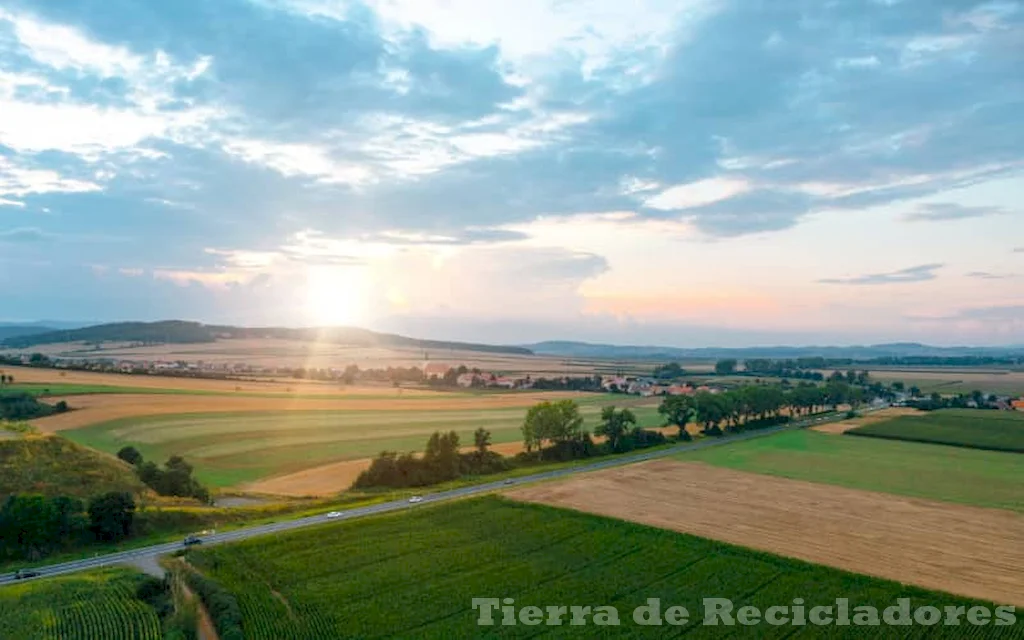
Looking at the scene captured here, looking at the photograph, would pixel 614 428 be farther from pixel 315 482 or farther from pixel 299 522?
pixel 299 522

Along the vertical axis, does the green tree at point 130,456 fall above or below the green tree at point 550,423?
below

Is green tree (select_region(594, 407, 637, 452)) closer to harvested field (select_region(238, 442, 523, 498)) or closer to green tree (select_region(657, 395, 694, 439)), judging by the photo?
green tree (select_region(657, 395, 694, 439))

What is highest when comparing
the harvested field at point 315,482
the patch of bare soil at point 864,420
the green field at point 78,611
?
the patch of bare soil at point 864,420

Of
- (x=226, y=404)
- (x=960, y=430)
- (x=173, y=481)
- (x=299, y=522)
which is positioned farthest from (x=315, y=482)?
(x=960, y=430)

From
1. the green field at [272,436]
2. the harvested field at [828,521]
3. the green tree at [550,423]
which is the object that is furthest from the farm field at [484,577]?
the green tree at [550,423]

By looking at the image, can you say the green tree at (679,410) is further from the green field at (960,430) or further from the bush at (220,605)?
the bush at (220,605)

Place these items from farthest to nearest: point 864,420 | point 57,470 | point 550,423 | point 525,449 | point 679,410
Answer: point 864,420 < point 679,410 < point 525,449 < point 550,423 < point 57,470
